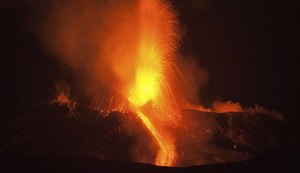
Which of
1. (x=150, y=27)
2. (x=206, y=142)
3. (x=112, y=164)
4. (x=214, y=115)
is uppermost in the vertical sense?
(x=150, y=27)

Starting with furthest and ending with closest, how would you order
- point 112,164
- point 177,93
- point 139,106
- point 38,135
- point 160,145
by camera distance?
point 177,93
point 139,106
point 38,135
point 160,145
point 112,164

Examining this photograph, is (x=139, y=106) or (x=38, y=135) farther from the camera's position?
(x=139, y=106)

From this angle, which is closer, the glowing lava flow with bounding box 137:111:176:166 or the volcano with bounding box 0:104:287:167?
the glowing lava flow with bounding box 137:111:176:166

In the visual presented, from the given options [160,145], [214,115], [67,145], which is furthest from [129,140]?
[214,115]

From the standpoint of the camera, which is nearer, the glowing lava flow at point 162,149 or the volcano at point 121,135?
the glowing lava flow at point 162,149

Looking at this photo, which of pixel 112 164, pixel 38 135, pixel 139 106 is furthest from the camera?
pixel 139 106

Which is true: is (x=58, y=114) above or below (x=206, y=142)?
above

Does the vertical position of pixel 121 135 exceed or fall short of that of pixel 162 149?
it exceeds it

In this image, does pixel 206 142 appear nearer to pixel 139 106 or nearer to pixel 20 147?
pixel 139 106

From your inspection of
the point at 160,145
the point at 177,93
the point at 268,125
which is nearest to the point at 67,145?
the point at 160,145

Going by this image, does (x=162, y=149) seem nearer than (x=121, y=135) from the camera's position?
Yes
